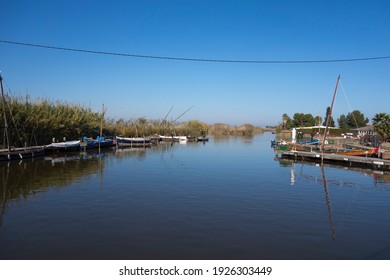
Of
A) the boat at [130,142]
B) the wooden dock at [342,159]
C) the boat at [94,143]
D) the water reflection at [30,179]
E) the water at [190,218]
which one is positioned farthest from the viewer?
the boat at [130,142]

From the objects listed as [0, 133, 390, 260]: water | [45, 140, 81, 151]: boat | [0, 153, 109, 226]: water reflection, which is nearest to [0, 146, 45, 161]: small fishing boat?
[45, 140, 81, 151]: boat

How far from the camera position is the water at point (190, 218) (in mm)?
8406

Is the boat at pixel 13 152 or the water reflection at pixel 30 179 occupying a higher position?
the boat at pixel 13 152

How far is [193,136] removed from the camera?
8344cm

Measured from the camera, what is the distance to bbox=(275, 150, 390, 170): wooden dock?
1129 inches

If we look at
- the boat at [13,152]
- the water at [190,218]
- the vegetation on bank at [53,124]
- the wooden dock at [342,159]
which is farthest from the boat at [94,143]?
the wooden dock at [342,159]

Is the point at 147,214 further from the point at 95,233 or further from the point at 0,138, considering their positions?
the point at 0,138

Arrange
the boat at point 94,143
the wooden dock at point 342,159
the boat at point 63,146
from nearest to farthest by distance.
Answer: the wooden dock at point 342,159
the boat at point 63,146
the boat at point 94,143

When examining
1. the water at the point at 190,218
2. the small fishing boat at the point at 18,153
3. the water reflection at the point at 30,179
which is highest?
the small fishing boat at the point at 18,153

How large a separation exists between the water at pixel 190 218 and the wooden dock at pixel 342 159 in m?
9.64

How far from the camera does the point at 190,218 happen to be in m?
11.4

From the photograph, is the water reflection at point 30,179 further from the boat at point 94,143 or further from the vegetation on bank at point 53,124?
the boat at point 94,143

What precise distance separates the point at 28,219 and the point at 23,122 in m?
27.1

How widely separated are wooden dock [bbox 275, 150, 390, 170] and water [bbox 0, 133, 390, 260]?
9640 millimetres
